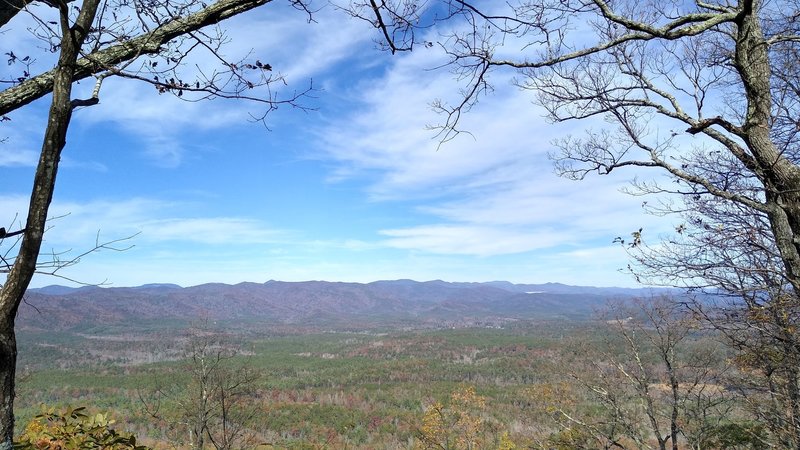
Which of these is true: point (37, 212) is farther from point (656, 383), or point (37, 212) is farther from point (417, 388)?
point (417, 388)

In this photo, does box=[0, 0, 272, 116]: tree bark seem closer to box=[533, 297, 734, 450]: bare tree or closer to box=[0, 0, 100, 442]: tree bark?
box=[0, 0, 100, 442]: tree bark

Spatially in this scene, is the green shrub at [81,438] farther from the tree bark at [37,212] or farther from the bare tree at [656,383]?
the bare tree at [656,383]

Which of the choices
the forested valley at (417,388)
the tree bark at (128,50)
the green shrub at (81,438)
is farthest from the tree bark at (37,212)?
the forested valley at (417,388)

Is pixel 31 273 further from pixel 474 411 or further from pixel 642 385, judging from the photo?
pixel 474 411

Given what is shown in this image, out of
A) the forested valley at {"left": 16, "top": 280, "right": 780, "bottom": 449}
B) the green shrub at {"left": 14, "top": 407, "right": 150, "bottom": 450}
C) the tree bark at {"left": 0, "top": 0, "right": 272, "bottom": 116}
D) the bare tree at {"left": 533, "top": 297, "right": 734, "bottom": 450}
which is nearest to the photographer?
the tree bark at {"left": 0, "top": 0, "right": 272, "bottom": 116}

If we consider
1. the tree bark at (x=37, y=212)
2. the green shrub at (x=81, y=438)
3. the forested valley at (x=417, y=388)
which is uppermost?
the tree bark at (x=37, y=212)

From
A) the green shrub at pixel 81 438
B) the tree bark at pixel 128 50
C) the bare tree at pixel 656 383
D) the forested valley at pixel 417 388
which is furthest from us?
the forested valley at pixel 417 388

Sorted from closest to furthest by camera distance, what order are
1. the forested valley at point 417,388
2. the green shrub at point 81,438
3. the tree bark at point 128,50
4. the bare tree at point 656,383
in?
the tree bark at point 128,50
the green shrub at point 81,438
the bare tree at point 656,383
the forested valley at point 417,388

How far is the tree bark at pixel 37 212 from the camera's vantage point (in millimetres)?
1885

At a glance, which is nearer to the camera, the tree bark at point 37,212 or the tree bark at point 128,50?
the tree bark at point 37,212

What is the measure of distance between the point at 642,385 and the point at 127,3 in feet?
41.7

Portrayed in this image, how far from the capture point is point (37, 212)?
6.45 feet

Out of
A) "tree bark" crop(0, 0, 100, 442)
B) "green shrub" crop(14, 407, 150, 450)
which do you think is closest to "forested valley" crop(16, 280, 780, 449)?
"green shrub" crop(14, 407, 150, 450)

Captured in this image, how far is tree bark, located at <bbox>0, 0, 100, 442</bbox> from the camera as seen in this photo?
74.2 inches
